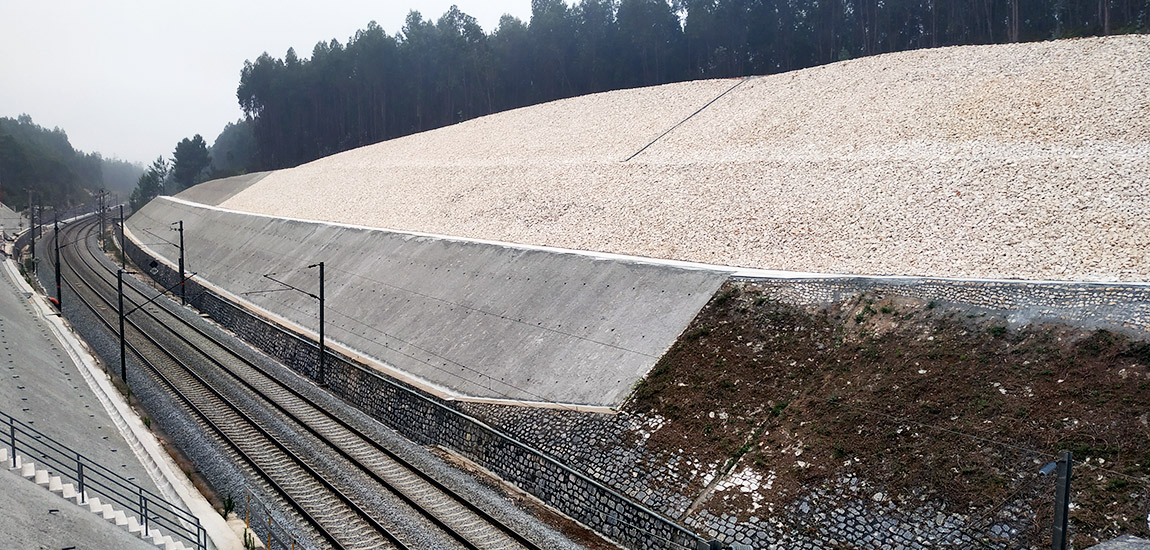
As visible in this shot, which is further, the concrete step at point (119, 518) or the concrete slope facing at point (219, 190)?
the concrete slope facing at point (219, 190)

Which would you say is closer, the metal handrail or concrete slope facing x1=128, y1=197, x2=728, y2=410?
the metal handrail

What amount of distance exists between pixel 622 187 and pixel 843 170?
1271cm

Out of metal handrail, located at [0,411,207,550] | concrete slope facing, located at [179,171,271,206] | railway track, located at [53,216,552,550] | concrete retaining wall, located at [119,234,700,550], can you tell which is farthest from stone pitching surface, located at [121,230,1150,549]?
concrete slope facing, located at [179,171,271,206]

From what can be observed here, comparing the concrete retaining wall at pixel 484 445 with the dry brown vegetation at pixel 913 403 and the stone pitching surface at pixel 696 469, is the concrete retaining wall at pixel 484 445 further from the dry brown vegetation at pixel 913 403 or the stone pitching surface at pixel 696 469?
the dry brown vegetation at pixel 913 403

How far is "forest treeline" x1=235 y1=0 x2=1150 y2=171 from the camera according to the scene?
6581 centimetres

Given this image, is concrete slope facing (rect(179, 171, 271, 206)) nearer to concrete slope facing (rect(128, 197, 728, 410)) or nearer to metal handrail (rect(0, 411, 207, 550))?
concrete slope facing (rect(128, 197, 728, 410))

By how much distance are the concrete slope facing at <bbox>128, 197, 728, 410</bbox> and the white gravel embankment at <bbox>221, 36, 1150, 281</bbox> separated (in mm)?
4526

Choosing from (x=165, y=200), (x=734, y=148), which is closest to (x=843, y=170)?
(x=734, y=148)

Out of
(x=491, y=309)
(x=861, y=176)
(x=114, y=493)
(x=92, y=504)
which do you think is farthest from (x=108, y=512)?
(x=861, y=176)

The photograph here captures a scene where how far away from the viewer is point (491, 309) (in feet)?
105

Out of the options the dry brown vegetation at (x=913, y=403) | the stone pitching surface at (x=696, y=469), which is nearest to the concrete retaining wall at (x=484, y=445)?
the stone pitching surface at (x=696, y=469)

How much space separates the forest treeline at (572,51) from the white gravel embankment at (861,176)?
538 inches

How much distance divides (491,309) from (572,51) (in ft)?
229

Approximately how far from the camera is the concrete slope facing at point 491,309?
25.6 m
